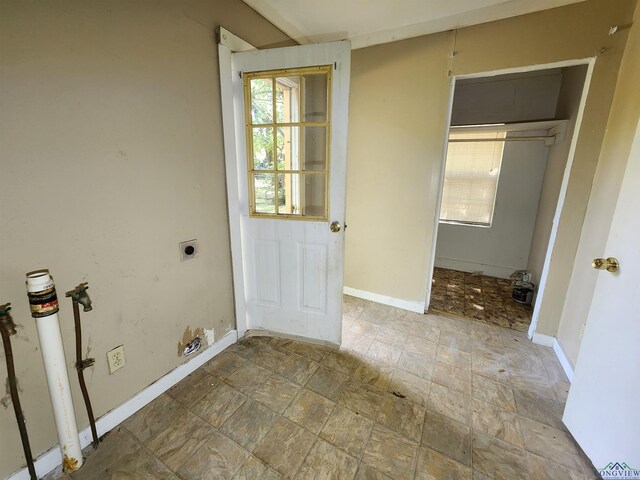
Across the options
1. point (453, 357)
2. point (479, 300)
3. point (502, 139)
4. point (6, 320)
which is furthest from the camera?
point (502, 139)

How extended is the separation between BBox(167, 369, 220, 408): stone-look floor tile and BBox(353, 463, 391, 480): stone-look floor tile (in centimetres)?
97

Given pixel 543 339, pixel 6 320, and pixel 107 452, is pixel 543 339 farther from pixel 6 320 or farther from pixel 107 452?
Result: pixel 6 320

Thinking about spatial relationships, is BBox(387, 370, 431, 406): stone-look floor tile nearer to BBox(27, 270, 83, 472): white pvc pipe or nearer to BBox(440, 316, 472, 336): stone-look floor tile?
BBox(440, 316, 472, 336): stone-look floor tile

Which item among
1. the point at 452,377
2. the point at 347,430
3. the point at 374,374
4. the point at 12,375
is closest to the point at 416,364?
the point at 452,377

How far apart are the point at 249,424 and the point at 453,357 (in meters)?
1.49

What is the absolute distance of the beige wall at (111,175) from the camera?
100cm

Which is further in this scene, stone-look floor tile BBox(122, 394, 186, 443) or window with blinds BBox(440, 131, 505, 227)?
window with blinds BBox(440, 131, 505, 227)

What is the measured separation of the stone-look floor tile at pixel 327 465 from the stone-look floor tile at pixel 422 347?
1.01m

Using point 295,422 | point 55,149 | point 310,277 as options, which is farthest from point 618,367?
point 55,149

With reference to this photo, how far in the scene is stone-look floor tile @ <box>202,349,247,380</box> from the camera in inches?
70.6

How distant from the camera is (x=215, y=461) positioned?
124 centimetres

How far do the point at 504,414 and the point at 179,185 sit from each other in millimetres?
2246

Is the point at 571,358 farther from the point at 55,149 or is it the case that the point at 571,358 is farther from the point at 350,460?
the point at 55,149

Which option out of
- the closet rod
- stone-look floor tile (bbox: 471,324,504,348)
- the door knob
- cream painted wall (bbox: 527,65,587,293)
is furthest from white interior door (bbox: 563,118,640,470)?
the closet rod
